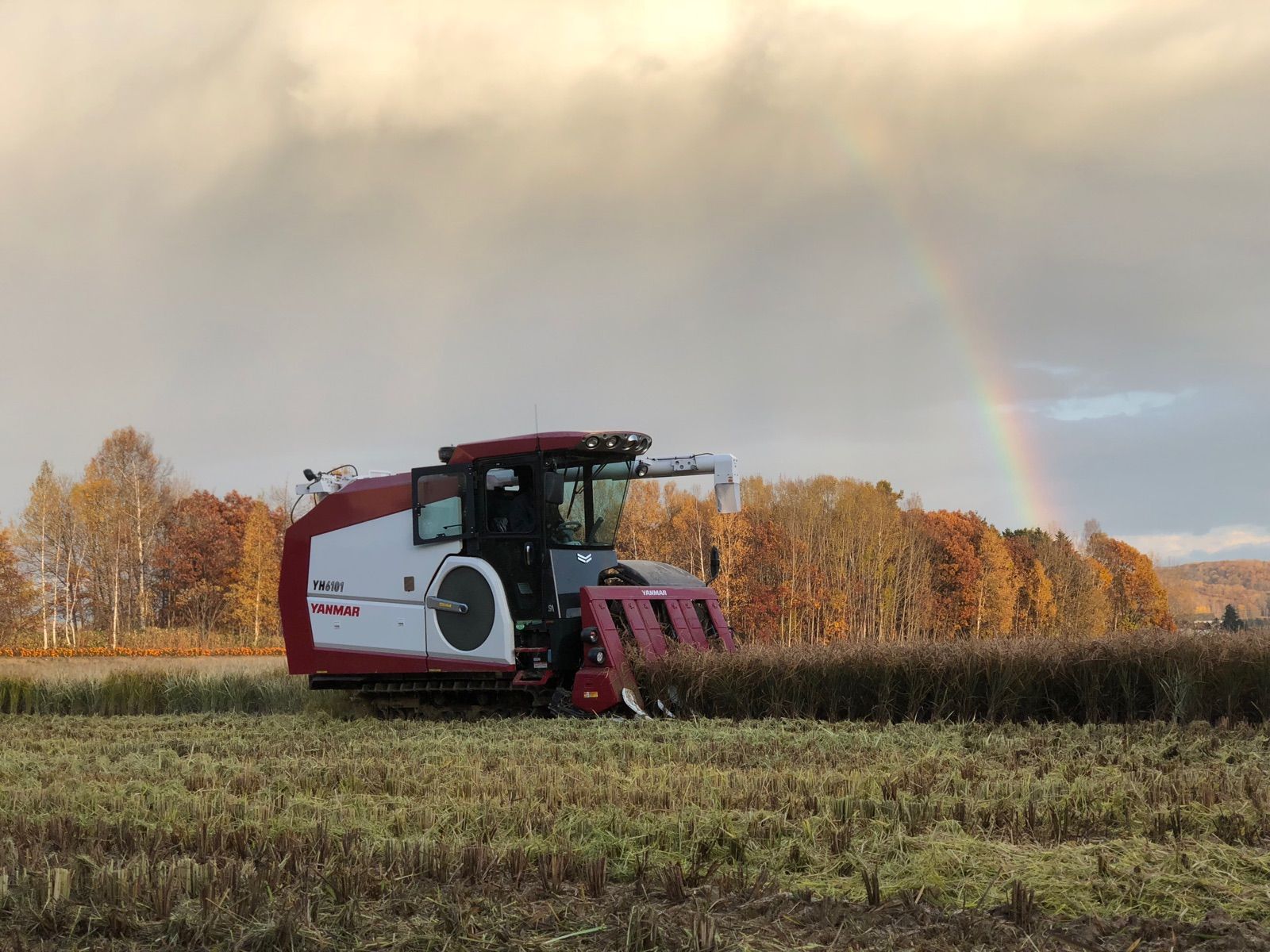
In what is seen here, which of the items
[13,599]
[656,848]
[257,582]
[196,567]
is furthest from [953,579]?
[656,848]

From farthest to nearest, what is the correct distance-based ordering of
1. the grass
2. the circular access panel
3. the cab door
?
the cab door
the circular access panel
the grass

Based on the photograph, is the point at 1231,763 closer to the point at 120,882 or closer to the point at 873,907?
the point at 873,907

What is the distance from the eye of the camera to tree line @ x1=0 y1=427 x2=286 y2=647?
46.7 m

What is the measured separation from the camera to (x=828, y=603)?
5169 centimetres

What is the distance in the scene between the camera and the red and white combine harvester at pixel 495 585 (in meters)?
12.7

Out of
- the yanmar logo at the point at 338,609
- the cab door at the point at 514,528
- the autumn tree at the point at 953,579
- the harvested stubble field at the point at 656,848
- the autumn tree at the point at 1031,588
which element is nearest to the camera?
the harvested stubble field at the point at 656,848

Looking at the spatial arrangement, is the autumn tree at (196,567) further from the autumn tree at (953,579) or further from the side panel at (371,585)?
the side panel at (371,585)

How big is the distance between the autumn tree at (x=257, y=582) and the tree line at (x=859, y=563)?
15056 mm

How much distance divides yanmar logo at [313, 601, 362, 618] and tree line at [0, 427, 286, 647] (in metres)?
31.7

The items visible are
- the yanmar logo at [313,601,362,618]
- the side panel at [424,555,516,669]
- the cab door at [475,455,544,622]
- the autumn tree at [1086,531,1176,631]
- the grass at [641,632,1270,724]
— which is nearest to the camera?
the grass at [641,632,1270,724]

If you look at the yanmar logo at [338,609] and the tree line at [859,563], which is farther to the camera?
the tree line at [859,563]

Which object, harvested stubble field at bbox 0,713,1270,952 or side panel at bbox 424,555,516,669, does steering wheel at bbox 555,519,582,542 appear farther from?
harvested stubble field at bbox 0,713,1270,952

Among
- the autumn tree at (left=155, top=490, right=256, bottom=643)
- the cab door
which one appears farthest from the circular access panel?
the autumn tree at (left=155, top=490, right=256, bottom=643)

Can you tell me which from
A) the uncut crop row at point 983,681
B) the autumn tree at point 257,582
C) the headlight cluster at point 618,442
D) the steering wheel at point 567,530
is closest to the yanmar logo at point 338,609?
the steering wheel at point 567,530
